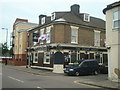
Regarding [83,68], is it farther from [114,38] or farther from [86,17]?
[86,17]

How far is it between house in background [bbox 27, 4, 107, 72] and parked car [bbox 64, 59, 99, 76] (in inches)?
166

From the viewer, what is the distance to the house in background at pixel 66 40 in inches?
1056

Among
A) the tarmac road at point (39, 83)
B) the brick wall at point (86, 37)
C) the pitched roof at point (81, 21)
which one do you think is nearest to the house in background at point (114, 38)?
the tarmac road at point (39, 83)

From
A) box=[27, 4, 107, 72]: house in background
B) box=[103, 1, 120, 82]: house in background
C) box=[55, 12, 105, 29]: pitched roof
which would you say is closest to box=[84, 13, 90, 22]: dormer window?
box=[27, 4, 107, 72]: house in background

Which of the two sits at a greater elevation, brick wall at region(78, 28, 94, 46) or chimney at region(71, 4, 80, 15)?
chimney at region(71, 4, 80, 15)

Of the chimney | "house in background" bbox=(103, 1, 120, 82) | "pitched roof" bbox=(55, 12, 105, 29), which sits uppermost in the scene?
the chimney

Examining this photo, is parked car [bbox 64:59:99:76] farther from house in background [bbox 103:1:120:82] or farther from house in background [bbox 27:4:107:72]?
house in background [bbox 103:1:120:82]

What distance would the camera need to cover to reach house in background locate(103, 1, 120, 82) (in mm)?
15461

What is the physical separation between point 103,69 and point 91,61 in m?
3.13

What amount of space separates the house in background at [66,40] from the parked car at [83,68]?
421cm

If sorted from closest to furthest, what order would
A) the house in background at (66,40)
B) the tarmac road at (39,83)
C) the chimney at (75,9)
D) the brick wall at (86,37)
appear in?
1. the tarmac road at (39,83)
2. the house in background at (66,40)
3. the brick wall at (86,37)
4. the chimney at (75,9)

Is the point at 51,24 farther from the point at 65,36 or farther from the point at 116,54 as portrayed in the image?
the point at 116,54

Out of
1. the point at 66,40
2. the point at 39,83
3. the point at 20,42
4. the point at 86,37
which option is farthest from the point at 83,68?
the point at 20,42

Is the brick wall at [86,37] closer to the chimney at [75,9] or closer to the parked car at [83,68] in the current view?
the chimney at [75,9]
